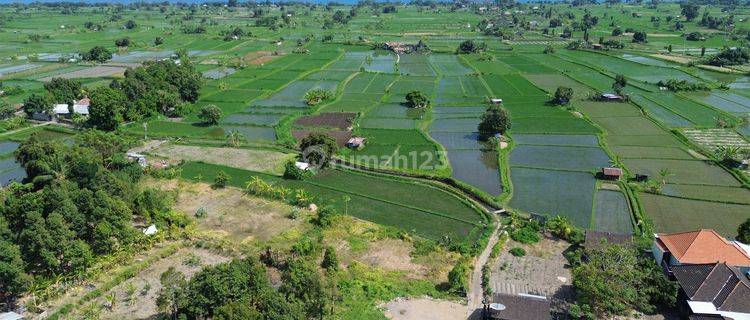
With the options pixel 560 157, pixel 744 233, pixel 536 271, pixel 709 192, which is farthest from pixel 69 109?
pixel 744 233

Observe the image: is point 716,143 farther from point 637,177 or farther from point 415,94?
point 415,94

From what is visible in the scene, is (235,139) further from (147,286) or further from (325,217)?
(147,286)

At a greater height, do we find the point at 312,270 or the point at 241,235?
the point at 312,270

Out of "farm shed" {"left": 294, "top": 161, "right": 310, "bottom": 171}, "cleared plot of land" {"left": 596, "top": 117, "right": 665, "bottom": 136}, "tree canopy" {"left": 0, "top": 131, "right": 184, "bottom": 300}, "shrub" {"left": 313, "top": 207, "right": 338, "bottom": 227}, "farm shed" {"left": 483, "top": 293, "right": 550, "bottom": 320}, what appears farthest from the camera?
"cleared plot of land" {"left": 596, "top": 117, "right": 665, "bottom": 136}

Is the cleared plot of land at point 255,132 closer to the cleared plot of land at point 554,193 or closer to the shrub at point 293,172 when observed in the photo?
the shrub at point 293,172

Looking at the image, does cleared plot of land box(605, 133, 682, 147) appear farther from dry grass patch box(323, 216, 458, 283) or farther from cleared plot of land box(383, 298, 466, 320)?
cleared plot of land box(383, 298, 466, 320)

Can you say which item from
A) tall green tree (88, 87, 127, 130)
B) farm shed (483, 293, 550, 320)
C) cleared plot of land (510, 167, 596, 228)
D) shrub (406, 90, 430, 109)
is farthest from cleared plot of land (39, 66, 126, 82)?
farm shed (483, 293, 550, 320)

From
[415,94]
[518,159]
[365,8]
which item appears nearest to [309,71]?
[415,94]
